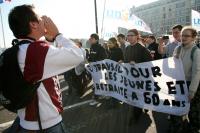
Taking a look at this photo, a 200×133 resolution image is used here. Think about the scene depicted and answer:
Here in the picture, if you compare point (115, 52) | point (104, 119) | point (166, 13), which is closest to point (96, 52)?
point (115, 52)

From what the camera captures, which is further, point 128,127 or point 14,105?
point 128,127

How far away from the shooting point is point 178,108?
210 inches

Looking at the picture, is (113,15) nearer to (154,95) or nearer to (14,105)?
(154,95)

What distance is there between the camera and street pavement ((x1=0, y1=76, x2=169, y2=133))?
5855mm

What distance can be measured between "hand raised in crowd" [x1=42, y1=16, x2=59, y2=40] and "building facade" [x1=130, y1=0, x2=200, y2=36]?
364ft

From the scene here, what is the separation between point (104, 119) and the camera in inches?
260

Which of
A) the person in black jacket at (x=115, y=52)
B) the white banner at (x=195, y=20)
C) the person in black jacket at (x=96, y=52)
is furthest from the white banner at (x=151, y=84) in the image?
the white banner at (x=195, y=20)

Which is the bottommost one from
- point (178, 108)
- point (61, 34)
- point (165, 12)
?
point (178, 108)

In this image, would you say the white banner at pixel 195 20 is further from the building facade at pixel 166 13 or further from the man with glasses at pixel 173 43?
the building facade at pixel 166 13

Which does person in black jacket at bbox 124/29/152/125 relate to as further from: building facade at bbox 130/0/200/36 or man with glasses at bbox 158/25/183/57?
building facade at bbox 130/0/200/36

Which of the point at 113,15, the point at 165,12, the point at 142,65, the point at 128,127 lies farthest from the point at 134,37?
the point at 165,12

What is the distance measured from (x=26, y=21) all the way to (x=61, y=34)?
275mm

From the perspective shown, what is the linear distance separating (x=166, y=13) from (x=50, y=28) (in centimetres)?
13096

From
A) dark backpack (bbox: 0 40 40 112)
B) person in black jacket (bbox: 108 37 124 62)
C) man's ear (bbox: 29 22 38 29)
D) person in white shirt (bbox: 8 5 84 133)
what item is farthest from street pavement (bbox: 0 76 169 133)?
man's ear (bbox: 29 22 38 29)
